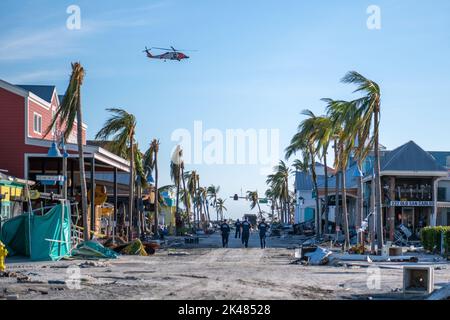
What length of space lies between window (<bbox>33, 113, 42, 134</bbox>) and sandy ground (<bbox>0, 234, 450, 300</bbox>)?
16.7m

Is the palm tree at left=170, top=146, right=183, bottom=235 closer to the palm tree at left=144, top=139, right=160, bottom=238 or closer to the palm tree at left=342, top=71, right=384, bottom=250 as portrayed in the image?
the palm tree at left=144, top=139, right=160, bottom=238

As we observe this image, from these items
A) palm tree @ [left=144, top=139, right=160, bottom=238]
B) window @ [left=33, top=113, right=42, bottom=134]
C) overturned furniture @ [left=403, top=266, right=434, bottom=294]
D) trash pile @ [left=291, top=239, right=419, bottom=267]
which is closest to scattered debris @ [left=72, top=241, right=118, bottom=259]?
trash pile @ [left=291, top=239, right=419, bottom=267]

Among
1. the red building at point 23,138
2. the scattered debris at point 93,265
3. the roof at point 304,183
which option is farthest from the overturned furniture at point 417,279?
the roof at point 304,183

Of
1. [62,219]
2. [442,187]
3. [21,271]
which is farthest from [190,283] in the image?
[442,187]

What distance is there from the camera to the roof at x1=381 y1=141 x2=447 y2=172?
56.4m

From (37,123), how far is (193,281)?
2570cm

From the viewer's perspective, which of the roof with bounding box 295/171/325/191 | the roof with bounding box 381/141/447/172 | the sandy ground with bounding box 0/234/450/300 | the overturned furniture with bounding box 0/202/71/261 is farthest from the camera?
the roof with bounding box 295/171/325/191

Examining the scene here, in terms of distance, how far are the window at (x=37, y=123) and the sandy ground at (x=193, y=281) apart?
16.7 m

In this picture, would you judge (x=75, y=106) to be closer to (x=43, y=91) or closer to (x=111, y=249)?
(x=111, y=249)

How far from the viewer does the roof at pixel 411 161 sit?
56406 mm

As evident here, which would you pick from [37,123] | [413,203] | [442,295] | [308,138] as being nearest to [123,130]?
[37,123]

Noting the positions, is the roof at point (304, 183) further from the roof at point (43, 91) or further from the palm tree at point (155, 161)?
the roof at point (43, 91)

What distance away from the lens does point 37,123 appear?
43.8 meters
